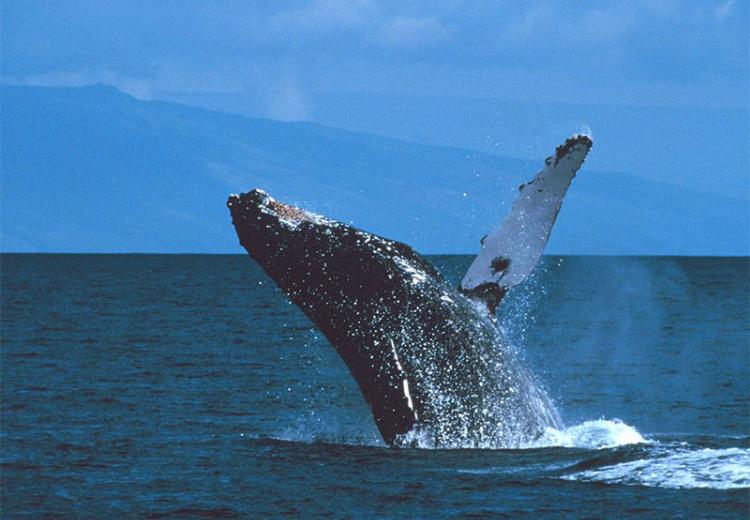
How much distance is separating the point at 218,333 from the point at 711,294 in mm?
44498

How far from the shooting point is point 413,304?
41.0ft

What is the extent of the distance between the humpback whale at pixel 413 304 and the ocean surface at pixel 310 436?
61cm

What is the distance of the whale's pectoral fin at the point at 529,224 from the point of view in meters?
12.2

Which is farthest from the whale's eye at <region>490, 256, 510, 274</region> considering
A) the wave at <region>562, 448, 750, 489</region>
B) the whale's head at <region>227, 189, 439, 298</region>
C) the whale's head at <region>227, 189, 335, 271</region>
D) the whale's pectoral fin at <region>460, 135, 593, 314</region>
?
the wave at <region>562, 448, 750, 489</region>

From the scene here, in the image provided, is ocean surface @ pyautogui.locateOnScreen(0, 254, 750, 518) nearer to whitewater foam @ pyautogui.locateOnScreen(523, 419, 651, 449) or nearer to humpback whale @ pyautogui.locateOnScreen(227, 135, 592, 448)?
whitewater foam @ pyautogui.locateOnScreen(523, 419, 651, 449)

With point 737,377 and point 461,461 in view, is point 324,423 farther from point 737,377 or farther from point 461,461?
point 737,377

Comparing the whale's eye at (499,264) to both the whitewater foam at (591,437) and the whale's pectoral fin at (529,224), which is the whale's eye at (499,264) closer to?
the whale's pectoral fin at (529,224)

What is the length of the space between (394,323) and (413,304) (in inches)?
9.6

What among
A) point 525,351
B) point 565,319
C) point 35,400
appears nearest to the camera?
point 35,400

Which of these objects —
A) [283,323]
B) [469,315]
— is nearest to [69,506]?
[469,315]

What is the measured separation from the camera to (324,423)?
1750 cm

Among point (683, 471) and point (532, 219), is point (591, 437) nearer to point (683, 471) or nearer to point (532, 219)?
point (683, 471)

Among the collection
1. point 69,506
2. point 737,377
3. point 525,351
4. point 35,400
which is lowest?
point 69,506

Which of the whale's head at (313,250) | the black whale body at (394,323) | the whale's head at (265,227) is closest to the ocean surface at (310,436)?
the black whale body at (394,323)
